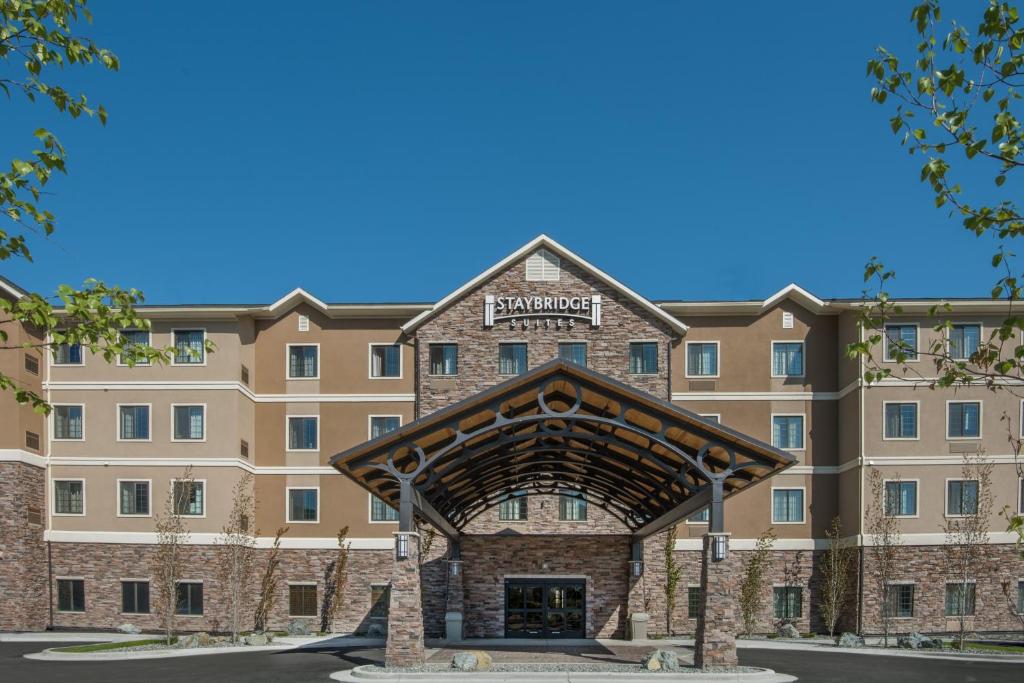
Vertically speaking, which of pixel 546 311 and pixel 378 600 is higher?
pixel 546 311

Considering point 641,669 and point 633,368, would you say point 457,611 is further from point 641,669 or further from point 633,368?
point 641,669

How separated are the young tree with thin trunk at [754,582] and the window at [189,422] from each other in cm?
1869

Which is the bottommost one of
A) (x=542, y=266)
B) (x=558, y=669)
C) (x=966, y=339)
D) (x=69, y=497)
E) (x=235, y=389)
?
(x=558, y=669)

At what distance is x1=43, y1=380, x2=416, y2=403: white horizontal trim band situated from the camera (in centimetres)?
3394

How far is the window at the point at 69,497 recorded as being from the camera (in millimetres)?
33656

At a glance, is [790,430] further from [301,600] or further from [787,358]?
[301,600]

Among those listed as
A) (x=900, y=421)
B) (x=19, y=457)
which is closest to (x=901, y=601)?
(x=900, y=421)

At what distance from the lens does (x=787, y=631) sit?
3303cm

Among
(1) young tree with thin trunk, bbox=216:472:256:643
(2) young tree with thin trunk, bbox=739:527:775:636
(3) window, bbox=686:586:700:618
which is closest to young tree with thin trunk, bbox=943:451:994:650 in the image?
(2) young tree with thin trunk, bbox=739:527:775:636

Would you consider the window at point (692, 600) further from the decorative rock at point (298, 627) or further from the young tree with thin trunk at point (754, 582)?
the decorative rock at point (298, 627)

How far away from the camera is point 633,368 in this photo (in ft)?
110

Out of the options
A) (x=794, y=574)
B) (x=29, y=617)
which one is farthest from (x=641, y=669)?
(x=29, y=617)

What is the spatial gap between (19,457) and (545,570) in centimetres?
1733

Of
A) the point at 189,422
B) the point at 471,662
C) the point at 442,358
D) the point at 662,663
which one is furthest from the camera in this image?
the point at 442,358
